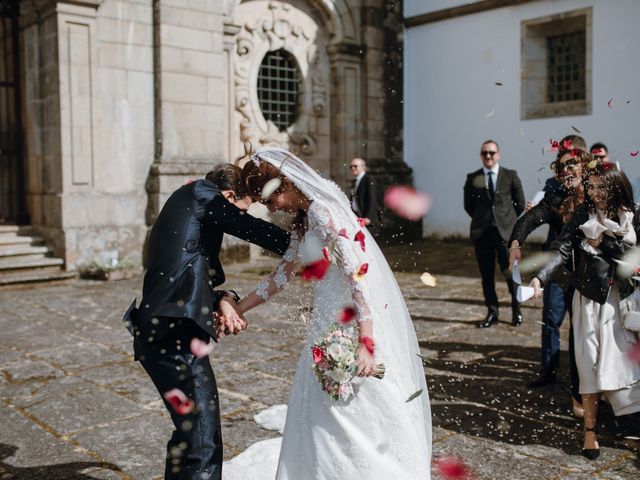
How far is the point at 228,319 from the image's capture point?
10.9 ft

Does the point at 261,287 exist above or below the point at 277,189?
below

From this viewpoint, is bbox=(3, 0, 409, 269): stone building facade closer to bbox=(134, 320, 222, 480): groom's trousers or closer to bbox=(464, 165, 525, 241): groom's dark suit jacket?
bbox=(464, 165, 525, 241): groom's dark suit jacket

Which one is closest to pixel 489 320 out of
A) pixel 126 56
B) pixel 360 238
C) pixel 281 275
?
pixel 281 275

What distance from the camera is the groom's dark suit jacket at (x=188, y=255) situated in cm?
308

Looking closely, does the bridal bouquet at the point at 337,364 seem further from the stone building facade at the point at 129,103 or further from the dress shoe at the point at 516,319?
the stone building facade at the point at 129,103

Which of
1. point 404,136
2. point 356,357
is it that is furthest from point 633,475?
point 404,136

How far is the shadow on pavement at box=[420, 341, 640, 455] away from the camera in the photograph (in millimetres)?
4406

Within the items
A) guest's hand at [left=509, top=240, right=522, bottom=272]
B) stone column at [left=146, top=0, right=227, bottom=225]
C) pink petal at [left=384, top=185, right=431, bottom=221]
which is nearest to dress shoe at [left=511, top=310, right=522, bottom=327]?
guest's hand at [left=509, top=240, right=522, bottom=272]

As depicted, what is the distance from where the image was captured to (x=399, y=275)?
38.5 feet

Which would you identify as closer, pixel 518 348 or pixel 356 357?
pixel 356 357

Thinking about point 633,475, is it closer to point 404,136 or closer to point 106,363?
point 106,363

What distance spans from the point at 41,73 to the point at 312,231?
31.4 feet

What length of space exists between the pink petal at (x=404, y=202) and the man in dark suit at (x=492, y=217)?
25.5ft

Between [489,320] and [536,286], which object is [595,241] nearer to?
[536,286]
